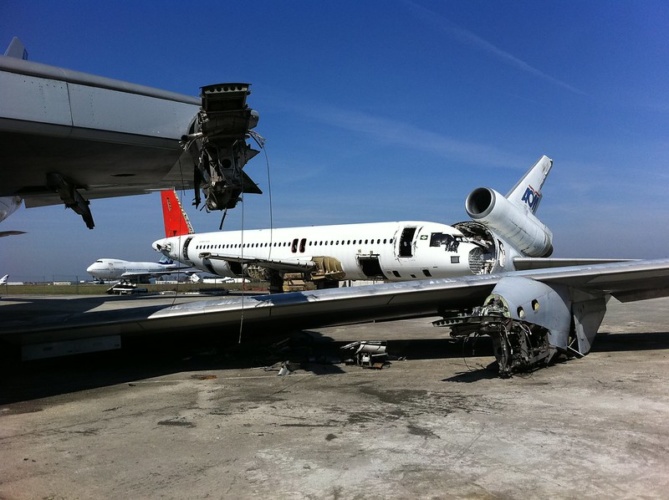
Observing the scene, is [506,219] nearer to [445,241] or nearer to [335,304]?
[445,241]

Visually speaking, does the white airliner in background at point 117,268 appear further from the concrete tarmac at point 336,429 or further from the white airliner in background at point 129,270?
the concrete tarmac at point 336,429

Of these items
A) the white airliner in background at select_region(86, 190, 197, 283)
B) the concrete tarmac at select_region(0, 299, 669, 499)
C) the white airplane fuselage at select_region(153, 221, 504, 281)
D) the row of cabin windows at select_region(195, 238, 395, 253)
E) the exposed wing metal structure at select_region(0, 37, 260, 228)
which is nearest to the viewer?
the concrete tarmac at select_region(0, 299, 669, 499)

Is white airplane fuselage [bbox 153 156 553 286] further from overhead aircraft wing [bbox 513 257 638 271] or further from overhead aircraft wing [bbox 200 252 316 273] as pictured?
overhead aircraft wing [bbox 513 257 638 271]

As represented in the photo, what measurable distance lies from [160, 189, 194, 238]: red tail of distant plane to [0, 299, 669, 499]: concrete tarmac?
83.9 ft

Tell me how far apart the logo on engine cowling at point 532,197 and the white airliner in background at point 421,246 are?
44 millimetres

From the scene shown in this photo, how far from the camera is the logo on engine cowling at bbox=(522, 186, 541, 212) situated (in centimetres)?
2264

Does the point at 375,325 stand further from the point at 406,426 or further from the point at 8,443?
the point at 8,443

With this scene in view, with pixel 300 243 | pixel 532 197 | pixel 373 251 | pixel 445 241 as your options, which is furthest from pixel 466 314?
pixel 300 243

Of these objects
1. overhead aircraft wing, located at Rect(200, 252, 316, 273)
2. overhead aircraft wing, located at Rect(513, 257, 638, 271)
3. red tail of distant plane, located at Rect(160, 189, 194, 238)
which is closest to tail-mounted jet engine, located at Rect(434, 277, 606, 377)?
overhead aircraft wing, located at Rect(513, 257, 638, 271)

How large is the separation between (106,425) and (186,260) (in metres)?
28.3

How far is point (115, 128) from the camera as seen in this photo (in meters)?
6.91

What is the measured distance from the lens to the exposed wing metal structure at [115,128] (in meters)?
6.23

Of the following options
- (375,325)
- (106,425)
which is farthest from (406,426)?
(375,325)

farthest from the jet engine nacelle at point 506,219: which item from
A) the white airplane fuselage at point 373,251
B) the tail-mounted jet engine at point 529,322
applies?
the tail-mounted jet engine at point 529,322
